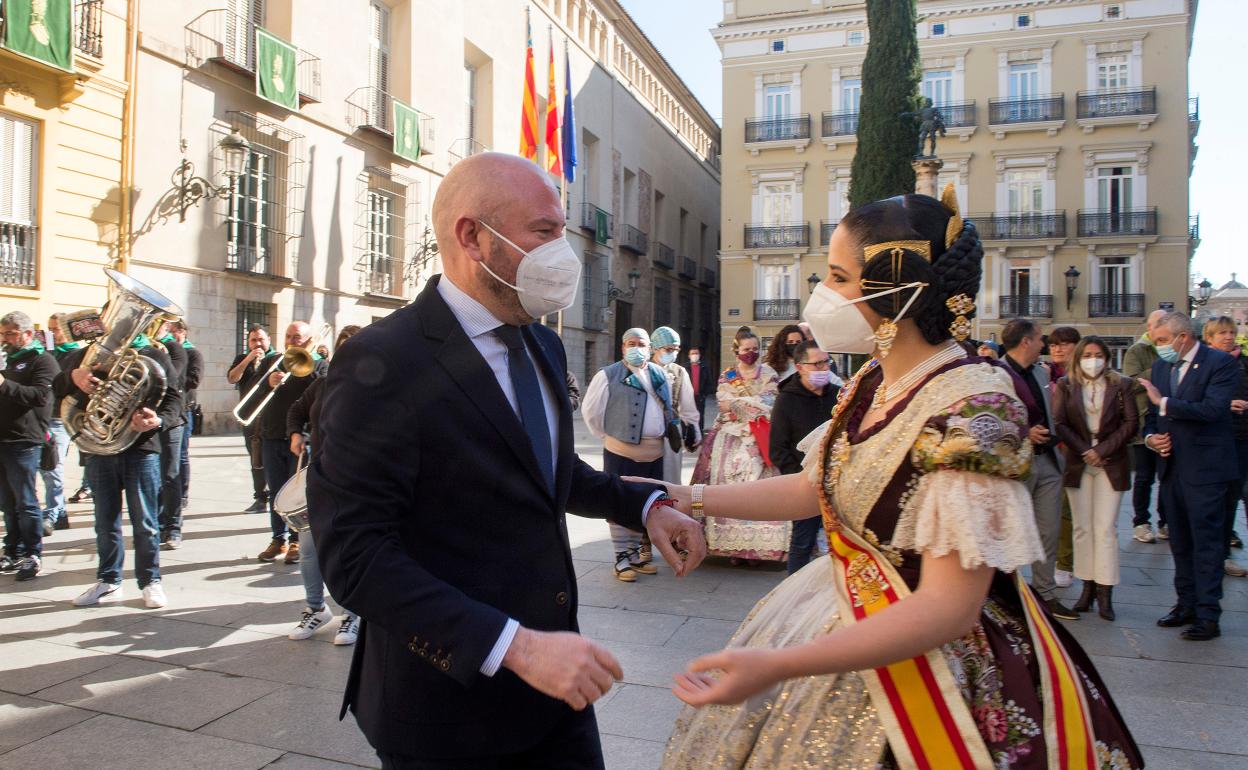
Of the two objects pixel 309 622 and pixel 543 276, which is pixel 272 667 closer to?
pixel 309 622

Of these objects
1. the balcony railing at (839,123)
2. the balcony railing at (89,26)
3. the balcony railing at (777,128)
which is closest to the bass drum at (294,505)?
the balcony railing at (89,26)

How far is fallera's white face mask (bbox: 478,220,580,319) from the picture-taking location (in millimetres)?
1925

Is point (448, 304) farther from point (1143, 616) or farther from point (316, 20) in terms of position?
point (316, 20)

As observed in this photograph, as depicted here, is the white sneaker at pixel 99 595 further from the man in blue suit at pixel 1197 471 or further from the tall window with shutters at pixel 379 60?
the tall window with shutters at pixel 379 60

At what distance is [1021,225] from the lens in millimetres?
31453

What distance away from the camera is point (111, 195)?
14.4 meters

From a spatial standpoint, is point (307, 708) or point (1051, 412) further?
point (1051, 412)

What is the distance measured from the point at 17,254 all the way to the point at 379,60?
11.0 m

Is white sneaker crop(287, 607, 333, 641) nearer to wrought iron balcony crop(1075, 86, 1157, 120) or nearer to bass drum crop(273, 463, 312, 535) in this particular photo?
bass drum crop(273, 463, 312, 535)

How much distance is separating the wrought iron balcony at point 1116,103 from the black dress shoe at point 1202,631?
30559 mm

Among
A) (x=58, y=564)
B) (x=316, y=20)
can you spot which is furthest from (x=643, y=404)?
(x=316, y=20)

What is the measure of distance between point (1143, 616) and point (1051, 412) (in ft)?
4.74

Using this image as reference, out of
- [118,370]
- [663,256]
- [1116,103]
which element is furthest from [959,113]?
[118,370]

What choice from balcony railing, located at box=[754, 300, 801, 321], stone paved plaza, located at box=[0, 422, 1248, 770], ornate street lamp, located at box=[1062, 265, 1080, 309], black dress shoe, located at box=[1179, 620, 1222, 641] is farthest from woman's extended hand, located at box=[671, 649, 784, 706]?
balcony railing, located at box=[754, 300, 801, 321]
